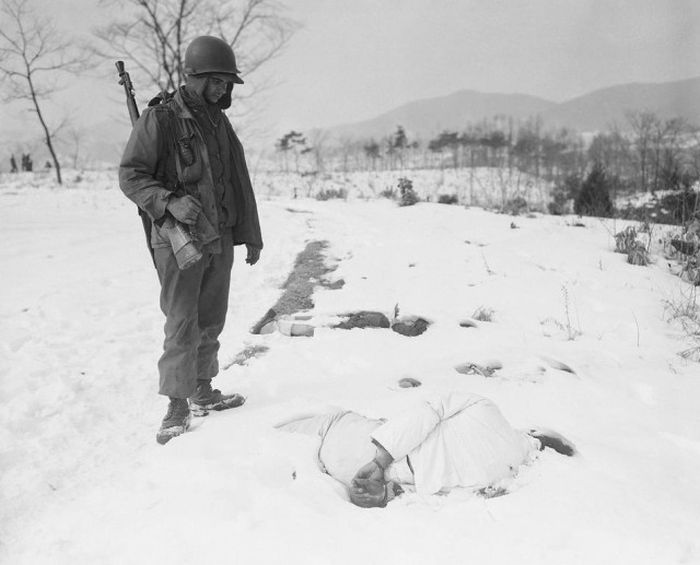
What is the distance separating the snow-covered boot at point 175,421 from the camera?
2383mm

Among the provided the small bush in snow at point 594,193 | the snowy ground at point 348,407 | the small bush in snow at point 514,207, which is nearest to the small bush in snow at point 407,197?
the small bush in snow at point 514,207

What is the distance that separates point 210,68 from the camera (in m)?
2.34

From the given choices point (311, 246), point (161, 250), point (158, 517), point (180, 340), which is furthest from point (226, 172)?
point (311, 246)

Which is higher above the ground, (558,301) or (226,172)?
(226,172)

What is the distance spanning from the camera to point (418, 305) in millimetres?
4430

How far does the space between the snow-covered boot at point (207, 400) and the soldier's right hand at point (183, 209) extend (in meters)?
0.92

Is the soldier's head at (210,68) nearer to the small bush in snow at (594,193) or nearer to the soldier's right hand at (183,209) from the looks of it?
the soldier's right hand at (183,209)

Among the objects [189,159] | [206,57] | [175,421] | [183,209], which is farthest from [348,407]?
[206,57]

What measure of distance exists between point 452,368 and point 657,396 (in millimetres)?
1144

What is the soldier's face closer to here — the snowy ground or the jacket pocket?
the jacket pocket

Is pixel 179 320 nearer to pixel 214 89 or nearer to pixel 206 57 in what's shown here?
pixel 214 89

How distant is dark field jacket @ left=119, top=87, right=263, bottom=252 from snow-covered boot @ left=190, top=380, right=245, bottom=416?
2.52 feet

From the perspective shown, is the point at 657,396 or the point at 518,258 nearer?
the point at 657,396

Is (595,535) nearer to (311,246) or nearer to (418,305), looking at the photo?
(418,305)
